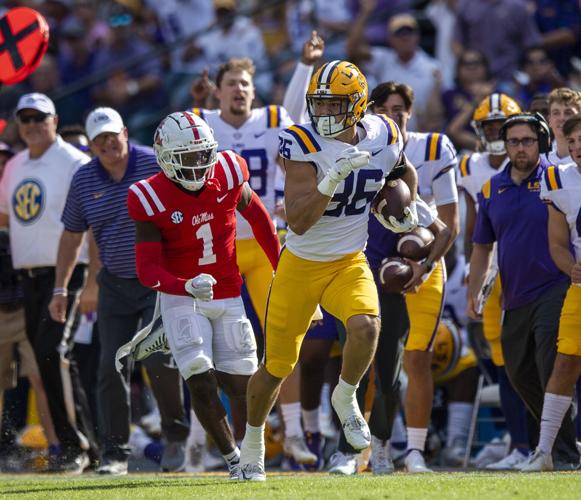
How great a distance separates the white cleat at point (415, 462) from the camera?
25.5 feet

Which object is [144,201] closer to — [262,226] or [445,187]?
[262,226]

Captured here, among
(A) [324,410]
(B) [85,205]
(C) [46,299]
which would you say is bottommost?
(A) [324,410]

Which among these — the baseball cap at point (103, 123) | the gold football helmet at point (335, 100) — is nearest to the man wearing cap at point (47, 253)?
the baseball cap at point (103, 123)

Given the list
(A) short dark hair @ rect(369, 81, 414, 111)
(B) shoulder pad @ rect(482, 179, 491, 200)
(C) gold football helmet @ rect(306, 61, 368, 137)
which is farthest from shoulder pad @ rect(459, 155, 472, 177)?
(C) gold football helmet @ rect(306, 61, 368, 137)

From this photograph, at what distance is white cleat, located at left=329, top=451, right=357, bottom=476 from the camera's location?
7.52 meters

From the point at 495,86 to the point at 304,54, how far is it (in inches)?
124

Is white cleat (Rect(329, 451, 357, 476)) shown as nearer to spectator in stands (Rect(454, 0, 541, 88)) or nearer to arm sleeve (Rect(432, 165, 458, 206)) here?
arm sleeve (Rect(432, 165, 458, 206))

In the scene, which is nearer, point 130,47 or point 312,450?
point 312,450

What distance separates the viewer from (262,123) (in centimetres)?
856

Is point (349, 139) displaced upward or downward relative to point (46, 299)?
upward

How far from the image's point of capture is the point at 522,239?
7.88 m

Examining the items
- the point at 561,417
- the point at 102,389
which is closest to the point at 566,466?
the point at 561,417

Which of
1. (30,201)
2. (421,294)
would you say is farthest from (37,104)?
(421,294)

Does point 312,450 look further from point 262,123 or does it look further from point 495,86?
point 495,86
